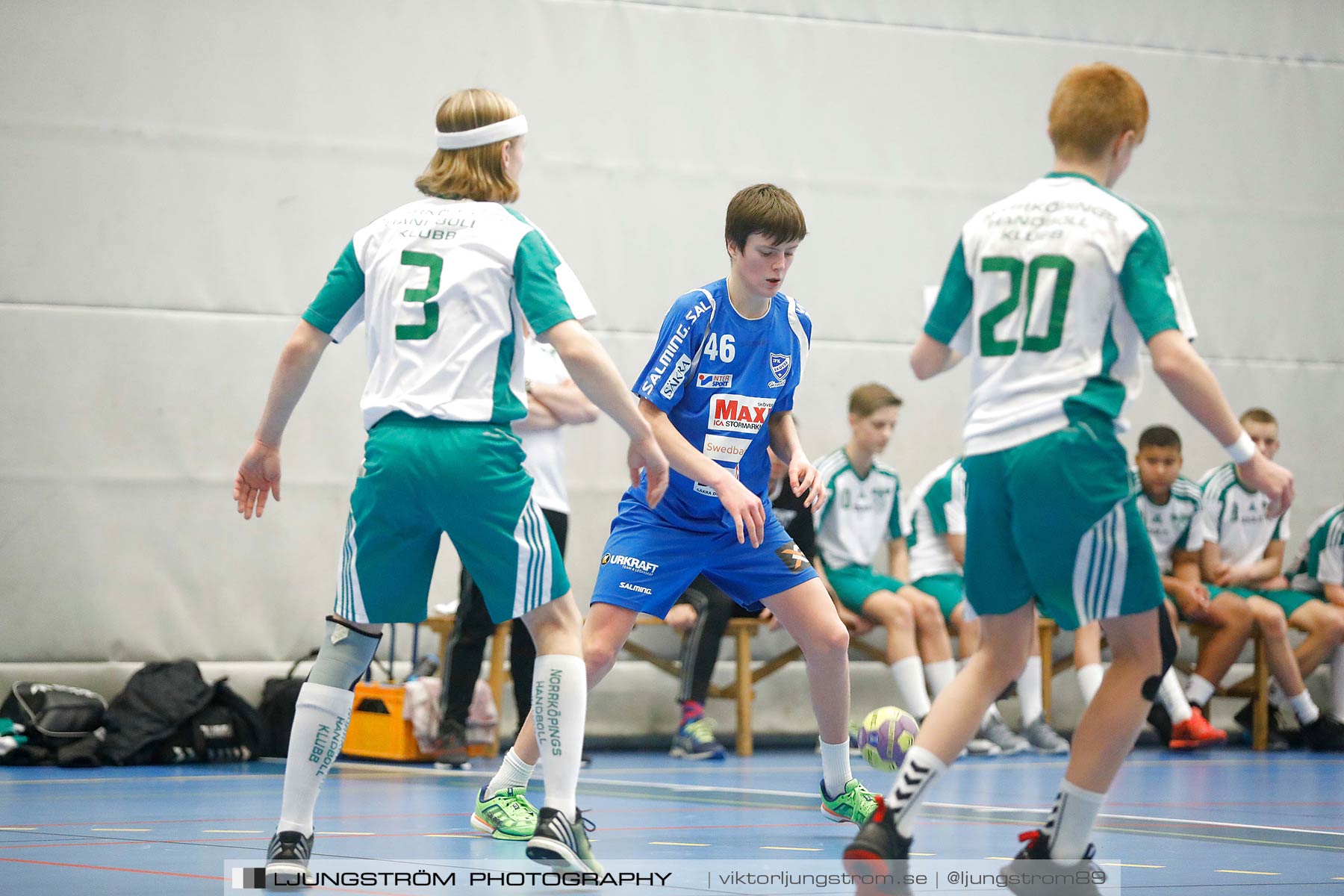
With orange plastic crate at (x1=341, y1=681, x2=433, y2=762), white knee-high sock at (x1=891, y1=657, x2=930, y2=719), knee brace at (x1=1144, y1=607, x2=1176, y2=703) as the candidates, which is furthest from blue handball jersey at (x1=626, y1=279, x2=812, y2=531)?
white knee-high sock at (x1=891, y1=657, x2=930, y2=719)

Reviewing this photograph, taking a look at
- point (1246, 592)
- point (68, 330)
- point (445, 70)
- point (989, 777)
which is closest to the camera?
point (989, 777)

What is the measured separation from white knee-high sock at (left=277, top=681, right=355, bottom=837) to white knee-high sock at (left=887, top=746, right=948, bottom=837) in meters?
1.26

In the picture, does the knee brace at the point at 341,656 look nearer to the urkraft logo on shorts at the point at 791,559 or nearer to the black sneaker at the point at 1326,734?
the urkraft logo on shorts at the point at 791,559

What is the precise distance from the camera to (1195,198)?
36.3ft

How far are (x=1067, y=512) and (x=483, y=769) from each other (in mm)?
4807

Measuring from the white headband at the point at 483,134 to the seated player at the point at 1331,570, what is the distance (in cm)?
790

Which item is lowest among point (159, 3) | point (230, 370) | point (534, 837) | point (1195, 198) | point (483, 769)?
point (483, 769)

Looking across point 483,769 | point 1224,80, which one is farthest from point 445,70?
point 1224,80

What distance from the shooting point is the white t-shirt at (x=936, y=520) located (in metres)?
9.46

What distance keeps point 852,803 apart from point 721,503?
3.44 feet

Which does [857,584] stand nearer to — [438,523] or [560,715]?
[560,715]

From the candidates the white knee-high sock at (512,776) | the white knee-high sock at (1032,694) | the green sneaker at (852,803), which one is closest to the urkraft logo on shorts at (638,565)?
the white knee-high sock at (512,776)

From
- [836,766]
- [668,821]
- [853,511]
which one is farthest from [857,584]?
[836,766]

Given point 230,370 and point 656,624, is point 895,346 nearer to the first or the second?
point 656,624
